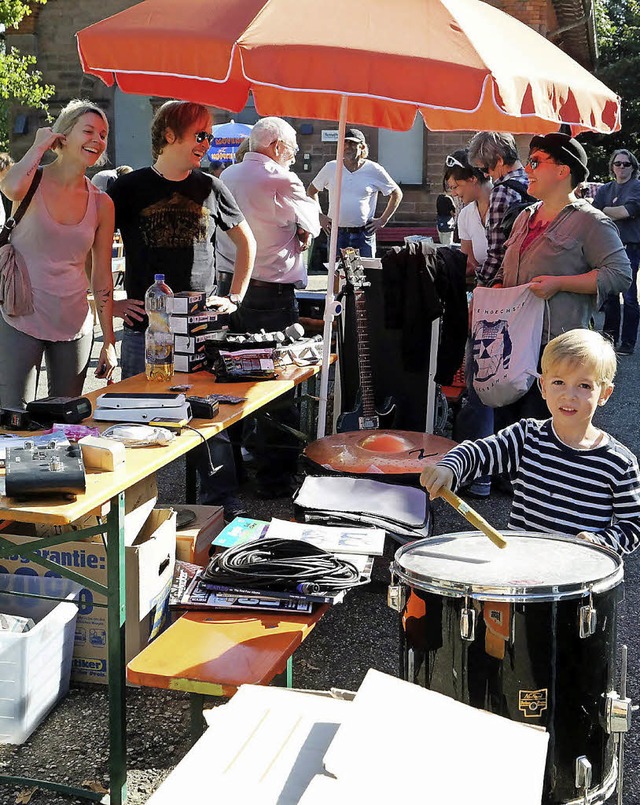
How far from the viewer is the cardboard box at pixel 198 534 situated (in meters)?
3.72

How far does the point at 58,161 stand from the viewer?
4258 millimetres

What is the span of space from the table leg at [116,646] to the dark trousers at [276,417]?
283cm

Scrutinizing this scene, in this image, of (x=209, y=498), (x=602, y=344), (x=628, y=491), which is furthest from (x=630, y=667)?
(x=209, y=498)

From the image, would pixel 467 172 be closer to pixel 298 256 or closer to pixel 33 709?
pixel 298 256

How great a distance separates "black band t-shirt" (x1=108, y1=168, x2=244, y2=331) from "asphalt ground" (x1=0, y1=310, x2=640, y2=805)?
164cm

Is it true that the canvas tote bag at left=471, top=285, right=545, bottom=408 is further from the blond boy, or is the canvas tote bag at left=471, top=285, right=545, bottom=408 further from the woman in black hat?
the blond boy

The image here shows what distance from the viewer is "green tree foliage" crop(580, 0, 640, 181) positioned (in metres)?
29.6

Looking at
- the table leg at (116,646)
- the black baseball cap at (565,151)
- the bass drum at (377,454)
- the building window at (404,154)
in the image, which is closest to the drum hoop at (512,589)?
the table leg at (116,646)

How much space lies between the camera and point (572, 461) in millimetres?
2957

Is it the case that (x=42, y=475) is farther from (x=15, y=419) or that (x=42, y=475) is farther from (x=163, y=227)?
(x=163, y=227)

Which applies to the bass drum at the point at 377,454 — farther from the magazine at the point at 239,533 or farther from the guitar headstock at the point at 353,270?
the guitar headstock at the point at 353,270

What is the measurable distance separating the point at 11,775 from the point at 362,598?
1855 mm

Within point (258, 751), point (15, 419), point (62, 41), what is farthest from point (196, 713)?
point (62, 41)

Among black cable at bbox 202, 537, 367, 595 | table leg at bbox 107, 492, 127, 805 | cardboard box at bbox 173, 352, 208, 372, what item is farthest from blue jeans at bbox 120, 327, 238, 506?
table leg at bbox 107, 492, 127, 805
